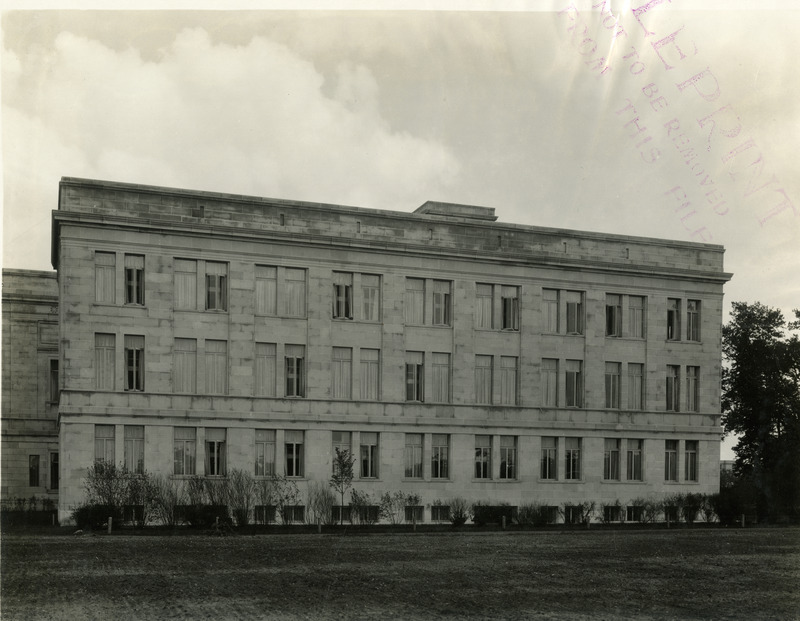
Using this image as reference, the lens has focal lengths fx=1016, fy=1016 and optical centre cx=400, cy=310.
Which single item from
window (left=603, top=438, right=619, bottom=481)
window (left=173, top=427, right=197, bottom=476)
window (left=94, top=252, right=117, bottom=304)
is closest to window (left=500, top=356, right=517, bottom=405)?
window (left=603, top=438, right=619, bottom=481)

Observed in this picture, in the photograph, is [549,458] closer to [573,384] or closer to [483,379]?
[573,384]

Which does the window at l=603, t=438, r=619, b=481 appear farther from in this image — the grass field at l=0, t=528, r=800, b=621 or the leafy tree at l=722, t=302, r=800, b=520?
the grass field at l=0, t=528, r=800, b=621

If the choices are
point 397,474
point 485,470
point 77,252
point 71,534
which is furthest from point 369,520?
point 77,252

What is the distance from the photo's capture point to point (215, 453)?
1767 inches

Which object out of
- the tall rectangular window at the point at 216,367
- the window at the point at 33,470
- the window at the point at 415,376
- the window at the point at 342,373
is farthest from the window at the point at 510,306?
the window at the point at 33,470

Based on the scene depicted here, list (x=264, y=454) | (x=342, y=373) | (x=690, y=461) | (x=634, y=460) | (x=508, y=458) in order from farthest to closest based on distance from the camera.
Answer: (x=690, y=461) < (x=634, y=460) < (x=508, y=458) < (x=342, y=373) < (x=264, y=454)

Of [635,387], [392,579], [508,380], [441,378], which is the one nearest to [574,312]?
[508,380]

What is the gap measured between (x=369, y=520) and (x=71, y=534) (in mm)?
12939

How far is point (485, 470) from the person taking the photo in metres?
49.7

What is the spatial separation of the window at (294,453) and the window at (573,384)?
14.3m

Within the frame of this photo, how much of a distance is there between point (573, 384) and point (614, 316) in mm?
4260

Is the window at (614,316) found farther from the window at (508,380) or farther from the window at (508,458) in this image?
the window at (508,458)

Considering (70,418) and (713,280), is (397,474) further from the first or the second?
(713,280)

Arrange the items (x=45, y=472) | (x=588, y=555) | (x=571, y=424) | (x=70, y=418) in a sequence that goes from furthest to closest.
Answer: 1. (x=45, y=472)
2. (x=571, y=424)
3. (x=70, y=418)
4. (x=588, y=555)
